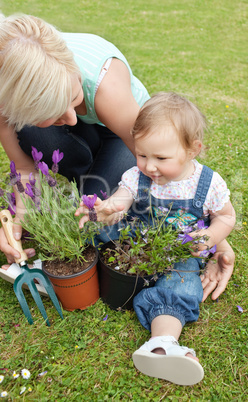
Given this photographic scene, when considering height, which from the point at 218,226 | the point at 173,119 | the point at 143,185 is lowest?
the point at 218,226

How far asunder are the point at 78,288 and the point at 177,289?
0.48 m

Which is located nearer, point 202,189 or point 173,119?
point 173,119

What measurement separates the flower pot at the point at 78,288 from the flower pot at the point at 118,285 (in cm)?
4

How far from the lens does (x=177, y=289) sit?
1688mm

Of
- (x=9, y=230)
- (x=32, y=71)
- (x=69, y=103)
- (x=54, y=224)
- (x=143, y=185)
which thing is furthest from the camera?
(x=143, y=185)

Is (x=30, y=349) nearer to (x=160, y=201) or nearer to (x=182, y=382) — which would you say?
(x=182, y=382)

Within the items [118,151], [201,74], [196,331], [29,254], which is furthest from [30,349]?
[201,74]

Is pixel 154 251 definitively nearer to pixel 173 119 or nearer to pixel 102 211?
pixel 102 211

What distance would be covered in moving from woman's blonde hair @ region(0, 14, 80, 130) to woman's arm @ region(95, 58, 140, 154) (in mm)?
348

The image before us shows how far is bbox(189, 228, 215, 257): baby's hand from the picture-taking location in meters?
1.62

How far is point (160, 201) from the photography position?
A: 1871 millimetres

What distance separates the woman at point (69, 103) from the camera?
139cm

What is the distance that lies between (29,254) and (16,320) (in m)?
0.37

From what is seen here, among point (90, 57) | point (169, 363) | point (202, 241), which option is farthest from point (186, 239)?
point (90, 57)
